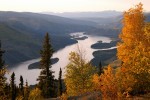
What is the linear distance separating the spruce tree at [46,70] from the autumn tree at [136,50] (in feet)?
126

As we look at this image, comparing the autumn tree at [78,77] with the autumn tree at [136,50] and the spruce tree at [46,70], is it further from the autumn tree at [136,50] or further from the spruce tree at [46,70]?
the autumn tree at [136,50]

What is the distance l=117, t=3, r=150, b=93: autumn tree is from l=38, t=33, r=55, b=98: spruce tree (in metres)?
38.3

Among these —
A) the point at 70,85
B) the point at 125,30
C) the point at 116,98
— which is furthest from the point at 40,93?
the point at 116,98

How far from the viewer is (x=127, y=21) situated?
4728 cm

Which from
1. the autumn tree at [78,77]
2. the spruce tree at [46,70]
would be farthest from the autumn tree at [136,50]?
the spruce tree at [46,70]

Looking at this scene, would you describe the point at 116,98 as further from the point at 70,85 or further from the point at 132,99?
the point at 70,85

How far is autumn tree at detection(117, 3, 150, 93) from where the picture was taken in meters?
39.7

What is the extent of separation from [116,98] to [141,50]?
12851mm

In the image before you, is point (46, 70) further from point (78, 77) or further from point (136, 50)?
point (136, 50)

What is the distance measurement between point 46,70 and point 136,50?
46.6 meters

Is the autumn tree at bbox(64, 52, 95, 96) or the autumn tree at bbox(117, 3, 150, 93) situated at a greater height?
the autumn tree at bbox(117, 3, 150, 93)

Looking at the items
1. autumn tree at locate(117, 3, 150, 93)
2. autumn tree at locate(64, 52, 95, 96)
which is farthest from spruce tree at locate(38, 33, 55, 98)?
autumn tree at locate(117, 3, 150, 93)

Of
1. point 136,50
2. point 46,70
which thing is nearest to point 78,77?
point 46,70

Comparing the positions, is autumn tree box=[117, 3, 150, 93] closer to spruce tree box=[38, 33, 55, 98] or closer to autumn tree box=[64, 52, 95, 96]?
autumn tree box=[64, 52, 95, 96]
